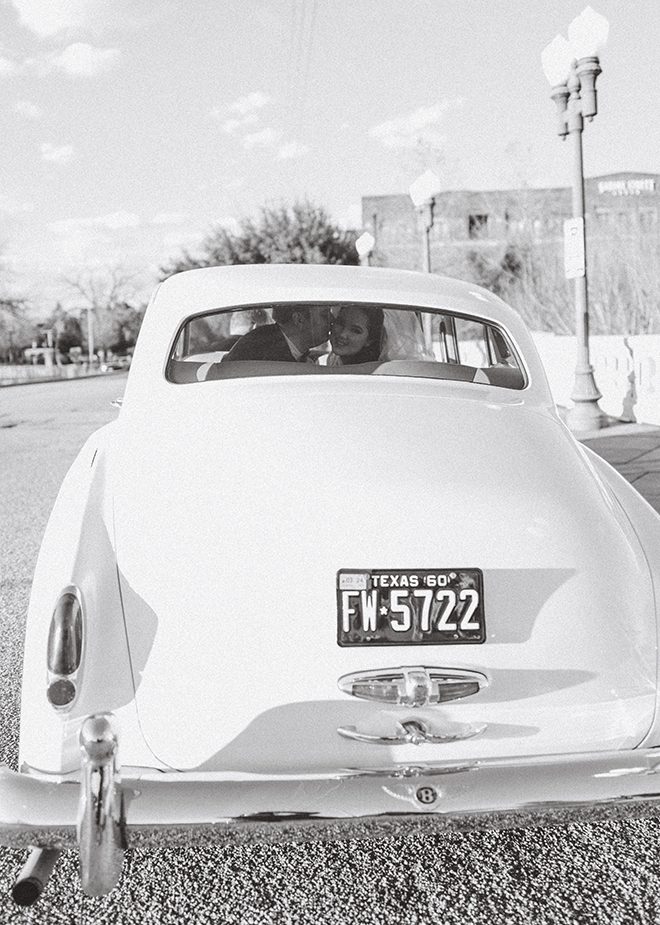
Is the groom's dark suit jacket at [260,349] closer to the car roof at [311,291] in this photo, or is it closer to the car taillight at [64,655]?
the car roof at [311,291]

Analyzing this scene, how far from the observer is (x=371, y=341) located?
12.9 ft

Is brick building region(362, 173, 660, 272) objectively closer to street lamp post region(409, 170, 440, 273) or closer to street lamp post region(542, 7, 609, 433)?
street lamp post region(409, 170, 440, 273)

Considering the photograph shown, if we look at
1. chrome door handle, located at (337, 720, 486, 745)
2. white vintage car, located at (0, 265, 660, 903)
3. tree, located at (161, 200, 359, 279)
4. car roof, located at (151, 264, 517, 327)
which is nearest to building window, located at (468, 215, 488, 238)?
tree, located at (161, 200, 359, 279)

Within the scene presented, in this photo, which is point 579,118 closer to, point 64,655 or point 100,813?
point 64,655

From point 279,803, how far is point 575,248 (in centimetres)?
1035

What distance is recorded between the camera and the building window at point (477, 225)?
51969mm

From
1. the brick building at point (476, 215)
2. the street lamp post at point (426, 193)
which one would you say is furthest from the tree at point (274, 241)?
the street lamp post at point (426, 193)

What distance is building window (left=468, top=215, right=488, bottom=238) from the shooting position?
52.0 metres

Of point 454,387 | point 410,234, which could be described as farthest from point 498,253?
point 454,387

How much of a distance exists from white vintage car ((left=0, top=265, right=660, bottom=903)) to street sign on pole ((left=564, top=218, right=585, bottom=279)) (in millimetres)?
9279

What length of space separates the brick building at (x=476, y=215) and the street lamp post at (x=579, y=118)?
3467 cm

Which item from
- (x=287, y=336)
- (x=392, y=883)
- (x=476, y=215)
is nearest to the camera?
(x=392, y=883)

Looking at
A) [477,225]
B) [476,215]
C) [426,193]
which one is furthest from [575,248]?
[476,215]

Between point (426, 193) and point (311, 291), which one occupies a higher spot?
point (426, 193)
